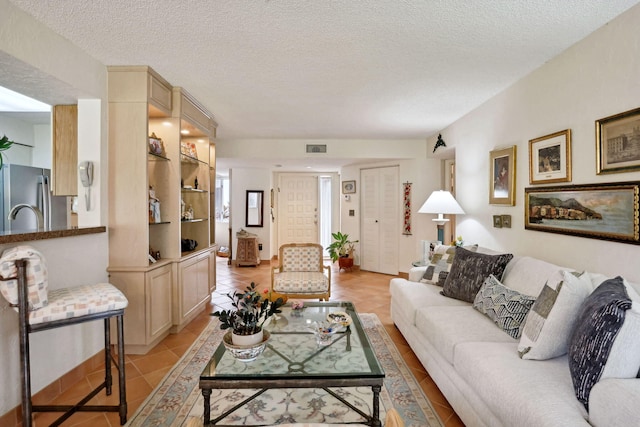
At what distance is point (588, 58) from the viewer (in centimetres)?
211

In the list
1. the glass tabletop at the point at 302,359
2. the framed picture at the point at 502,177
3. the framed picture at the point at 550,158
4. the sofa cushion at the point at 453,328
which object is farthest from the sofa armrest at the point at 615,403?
the framed picture at the point at 502,177

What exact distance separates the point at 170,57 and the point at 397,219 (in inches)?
174

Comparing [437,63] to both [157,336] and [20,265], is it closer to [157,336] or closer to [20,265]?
[20,265]

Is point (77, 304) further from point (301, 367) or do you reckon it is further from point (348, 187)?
point (348, 187)

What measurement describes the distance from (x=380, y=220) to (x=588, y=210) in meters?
3.99

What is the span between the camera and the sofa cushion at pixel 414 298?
8.45 feet

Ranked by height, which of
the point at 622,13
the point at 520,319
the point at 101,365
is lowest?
the point at 101,365

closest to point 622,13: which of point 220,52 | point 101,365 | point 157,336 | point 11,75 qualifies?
point 220,52

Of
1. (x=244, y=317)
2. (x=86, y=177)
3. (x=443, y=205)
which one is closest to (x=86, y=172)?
(x=86, y=177)

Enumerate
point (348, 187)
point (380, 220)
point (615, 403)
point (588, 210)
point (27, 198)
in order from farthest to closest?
1. point (348, 187)
2. point (380, 220)
3. point (27, 198)
4. point (588, 210)
5. point (615, 403)

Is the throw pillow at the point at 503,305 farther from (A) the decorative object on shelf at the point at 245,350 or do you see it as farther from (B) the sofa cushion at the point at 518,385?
(A) the decorative object on shelf at the point at 245,350

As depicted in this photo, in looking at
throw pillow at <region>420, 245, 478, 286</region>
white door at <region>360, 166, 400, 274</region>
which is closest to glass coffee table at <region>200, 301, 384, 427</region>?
throw pillow at <region>420, 245, 478, 286</region>

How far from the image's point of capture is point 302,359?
5.77ft

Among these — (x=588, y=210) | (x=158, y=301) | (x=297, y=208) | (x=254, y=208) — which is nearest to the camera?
(x=588, y=210)
